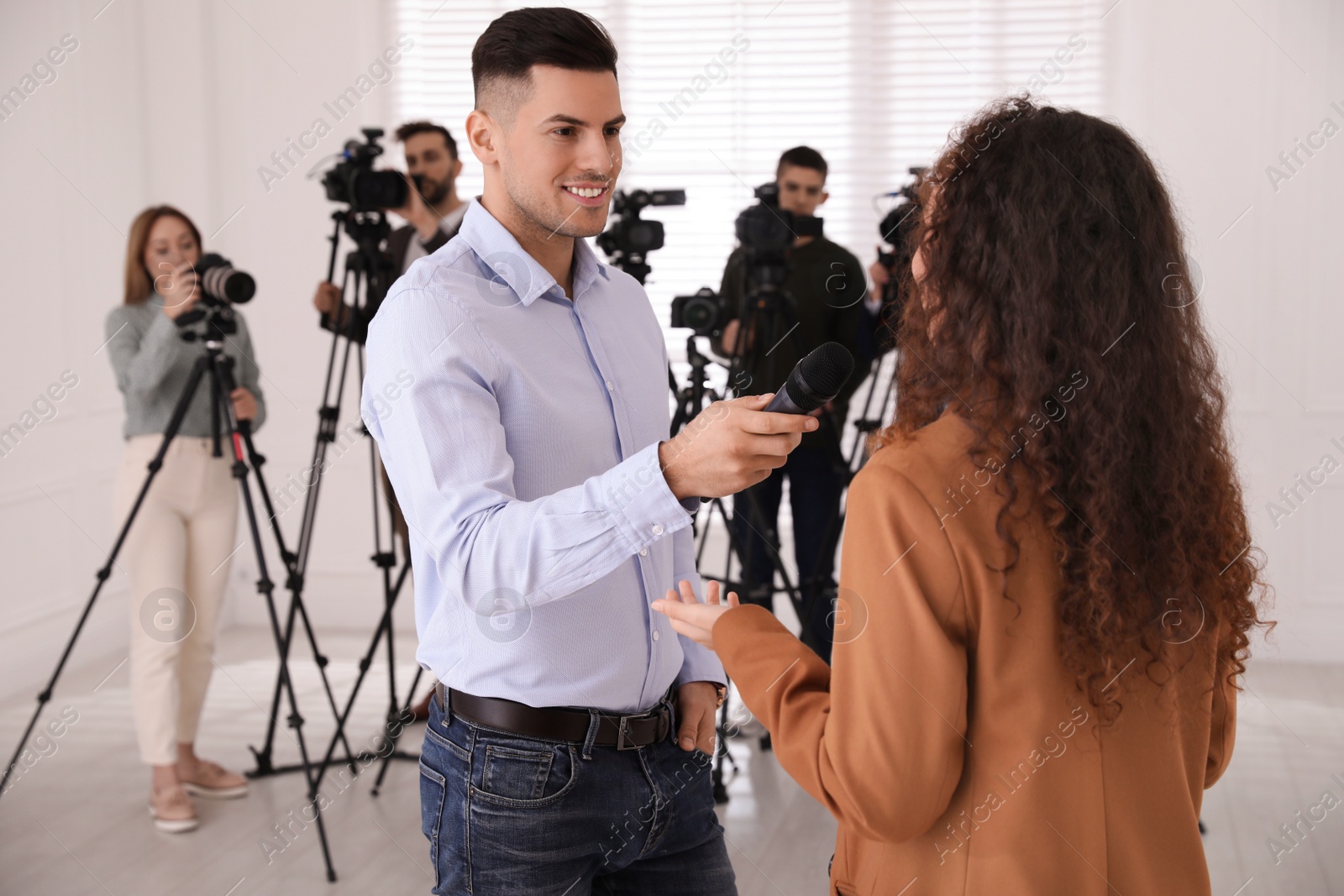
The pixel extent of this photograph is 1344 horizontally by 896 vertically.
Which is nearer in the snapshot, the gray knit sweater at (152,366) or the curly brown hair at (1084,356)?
the curly brown hair at (1084,356)

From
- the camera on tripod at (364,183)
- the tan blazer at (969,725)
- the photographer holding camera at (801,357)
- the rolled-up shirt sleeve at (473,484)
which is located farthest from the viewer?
the photographer holding camera at (801,357)

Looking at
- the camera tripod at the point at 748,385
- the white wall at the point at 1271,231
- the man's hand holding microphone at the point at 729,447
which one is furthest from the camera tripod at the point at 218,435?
the white wall at the point at 1271,231

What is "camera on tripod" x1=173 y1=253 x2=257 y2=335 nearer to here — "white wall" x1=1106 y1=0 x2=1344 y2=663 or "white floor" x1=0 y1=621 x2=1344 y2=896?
"white floor" x1=0 y1=621 x2=1344 y2=896

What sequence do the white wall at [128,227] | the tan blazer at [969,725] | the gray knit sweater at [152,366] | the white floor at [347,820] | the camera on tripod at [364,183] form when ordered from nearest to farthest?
the tan blazer at [969,725] → the white floor at [347,820] → the camera on tripod at [364,183] → the gray knit sweater at [152,366] → the white wall at [128,227]

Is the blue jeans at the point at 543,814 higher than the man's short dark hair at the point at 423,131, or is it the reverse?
the man's short dark hair at the point at 423,131

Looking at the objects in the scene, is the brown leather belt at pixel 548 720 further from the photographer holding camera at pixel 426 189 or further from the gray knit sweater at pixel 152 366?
the photographer holding camera at pixel 426 189

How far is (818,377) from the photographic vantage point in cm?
89

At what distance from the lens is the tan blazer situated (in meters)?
0.88

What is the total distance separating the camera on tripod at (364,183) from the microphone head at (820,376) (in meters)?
2.29

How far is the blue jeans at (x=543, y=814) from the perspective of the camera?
3.87 ft

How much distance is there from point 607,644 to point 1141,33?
13.3 ft

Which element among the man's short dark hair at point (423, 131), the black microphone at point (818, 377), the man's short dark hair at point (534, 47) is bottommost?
the black microphone at point (818, 377)

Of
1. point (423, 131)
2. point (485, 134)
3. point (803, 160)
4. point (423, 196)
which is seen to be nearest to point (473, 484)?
point (485, 134)

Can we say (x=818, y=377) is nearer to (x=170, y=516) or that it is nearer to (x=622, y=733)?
(x=622, y=733)
